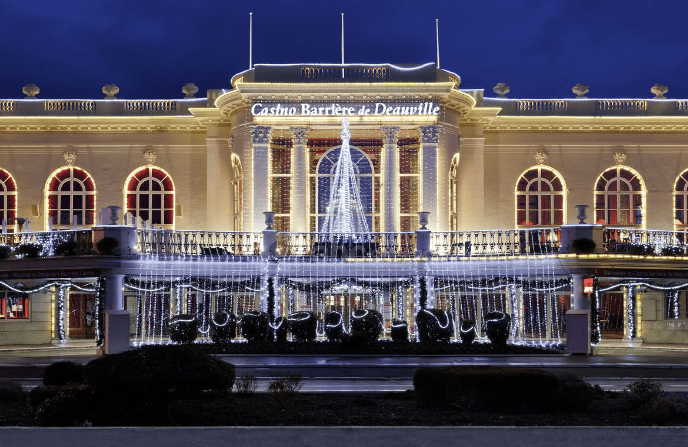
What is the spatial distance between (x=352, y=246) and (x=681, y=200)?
1774 cm

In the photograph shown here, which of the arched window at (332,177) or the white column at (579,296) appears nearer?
the white column at (579,296)

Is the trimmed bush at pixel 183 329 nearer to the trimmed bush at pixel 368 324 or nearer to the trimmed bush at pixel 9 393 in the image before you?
the trimmed bush at pixel 368 324

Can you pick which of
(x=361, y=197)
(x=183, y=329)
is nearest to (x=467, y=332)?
(x=183, y=329)

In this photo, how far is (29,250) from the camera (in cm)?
3088

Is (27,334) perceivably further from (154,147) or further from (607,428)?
(607,428)

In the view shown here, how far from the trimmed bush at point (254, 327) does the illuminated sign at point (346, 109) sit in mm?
11448

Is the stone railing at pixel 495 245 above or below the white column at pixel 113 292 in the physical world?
above

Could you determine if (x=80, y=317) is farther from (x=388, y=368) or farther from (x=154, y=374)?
(x=154, y=374)

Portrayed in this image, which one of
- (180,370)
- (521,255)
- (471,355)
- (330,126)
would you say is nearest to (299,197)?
(330,126)

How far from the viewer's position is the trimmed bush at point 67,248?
30.5 meters

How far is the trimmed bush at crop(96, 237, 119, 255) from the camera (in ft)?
99.2

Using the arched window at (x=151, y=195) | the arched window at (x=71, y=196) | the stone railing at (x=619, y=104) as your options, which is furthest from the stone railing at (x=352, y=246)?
the stone railing at (x=619, y=104)

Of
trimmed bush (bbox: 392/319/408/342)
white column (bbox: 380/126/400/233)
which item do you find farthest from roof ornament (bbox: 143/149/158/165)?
trimmed bush (bbox: 392/319/408/342)

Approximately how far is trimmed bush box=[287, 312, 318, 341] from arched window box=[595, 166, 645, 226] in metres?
18.2
